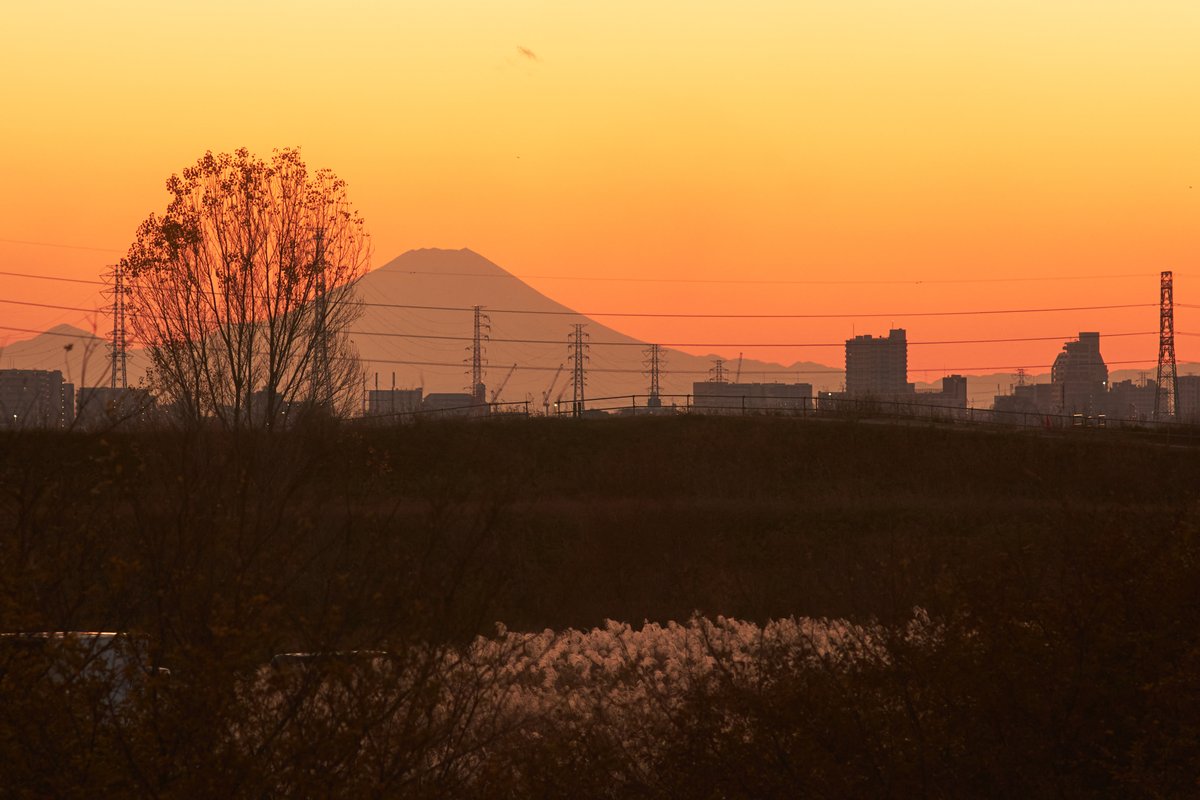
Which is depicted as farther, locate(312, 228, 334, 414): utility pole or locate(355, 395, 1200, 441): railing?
locate(355, 395, 1200, 441): railing

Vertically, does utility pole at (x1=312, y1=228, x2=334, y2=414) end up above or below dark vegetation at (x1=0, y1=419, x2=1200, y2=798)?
above

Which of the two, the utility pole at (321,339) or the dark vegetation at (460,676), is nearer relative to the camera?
the dark vegetation at (460,676)

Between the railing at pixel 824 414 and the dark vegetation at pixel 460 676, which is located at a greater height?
the railing at pixel 824 414

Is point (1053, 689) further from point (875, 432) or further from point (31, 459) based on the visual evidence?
point (875, 432)

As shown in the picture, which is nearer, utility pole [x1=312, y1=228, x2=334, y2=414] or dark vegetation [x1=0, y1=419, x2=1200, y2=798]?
dark vegetation [x1=0, y1=419, x2=1200, y2=798]

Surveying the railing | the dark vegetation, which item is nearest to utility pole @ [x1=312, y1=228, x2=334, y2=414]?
the railing

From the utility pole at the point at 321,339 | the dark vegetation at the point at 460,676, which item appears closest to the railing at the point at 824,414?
the utility pole at the point at 321,339

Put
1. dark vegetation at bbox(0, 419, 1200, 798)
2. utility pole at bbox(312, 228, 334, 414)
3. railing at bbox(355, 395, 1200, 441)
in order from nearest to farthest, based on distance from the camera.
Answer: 1. dark vegetation at bbox(0, 419, 1200, 798)
2. utility pole at bbox(312, 228, 334, 414)
3. railing at bbox(355, 395, 1200, 441)

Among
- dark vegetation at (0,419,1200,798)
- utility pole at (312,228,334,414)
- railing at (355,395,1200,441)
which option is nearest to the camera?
dark vegetation at (0,419,1200,798)

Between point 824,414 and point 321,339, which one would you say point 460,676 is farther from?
point 824,414

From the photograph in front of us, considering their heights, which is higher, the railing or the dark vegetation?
the railing

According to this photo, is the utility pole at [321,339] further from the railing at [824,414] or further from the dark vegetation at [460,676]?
the dark vegetation at [460,676]

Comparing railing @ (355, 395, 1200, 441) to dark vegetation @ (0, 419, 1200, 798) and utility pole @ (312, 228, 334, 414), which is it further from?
dark vegetation @ (0, 419, 1200, 798)

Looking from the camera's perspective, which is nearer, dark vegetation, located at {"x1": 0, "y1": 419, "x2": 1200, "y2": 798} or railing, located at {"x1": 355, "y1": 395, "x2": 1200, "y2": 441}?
dark vegetation, located at {"x1": 0, "y1": 419, "x2": 1200, "y2": 798}
